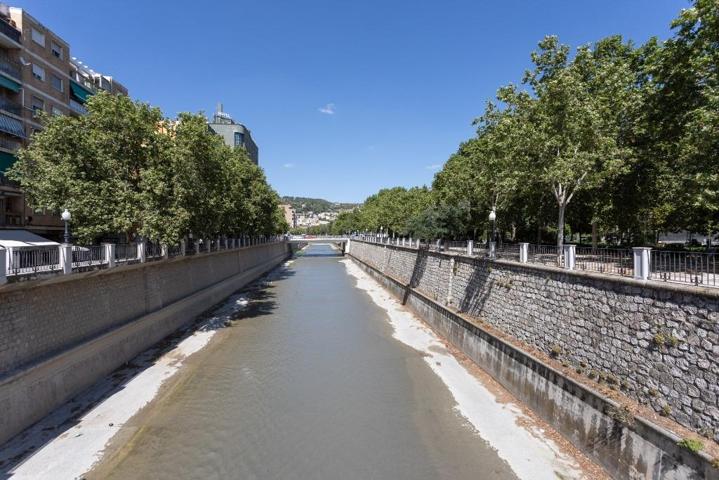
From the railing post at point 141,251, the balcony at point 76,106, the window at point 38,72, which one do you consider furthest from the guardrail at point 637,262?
the balcony at point 76,106

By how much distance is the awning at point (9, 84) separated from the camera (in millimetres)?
26172

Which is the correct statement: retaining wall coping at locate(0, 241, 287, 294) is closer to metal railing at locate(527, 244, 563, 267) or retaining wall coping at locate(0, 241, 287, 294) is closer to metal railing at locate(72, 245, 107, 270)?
metal railing at locate(72, 245, 107, 270)

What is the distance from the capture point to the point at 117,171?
19250 millimetres

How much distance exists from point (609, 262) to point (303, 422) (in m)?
10.1

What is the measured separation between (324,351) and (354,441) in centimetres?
952

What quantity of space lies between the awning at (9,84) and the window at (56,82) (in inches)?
156

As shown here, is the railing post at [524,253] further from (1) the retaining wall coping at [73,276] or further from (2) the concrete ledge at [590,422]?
(1) the retaining wall coping at [73,276]

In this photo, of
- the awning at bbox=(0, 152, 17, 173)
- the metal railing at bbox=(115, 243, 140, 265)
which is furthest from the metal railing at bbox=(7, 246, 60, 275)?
the awning at bbox=(0, 152, 17, 173)

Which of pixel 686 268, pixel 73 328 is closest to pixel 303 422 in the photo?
pixel 73 328

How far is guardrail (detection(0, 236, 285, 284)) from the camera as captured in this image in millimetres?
11422

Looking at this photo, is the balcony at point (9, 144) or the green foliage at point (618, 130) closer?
the green foliage at point (618, 130)

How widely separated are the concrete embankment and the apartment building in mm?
11709

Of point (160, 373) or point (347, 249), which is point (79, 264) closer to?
point (160, 373)

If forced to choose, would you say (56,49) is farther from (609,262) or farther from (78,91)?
(609,262)
